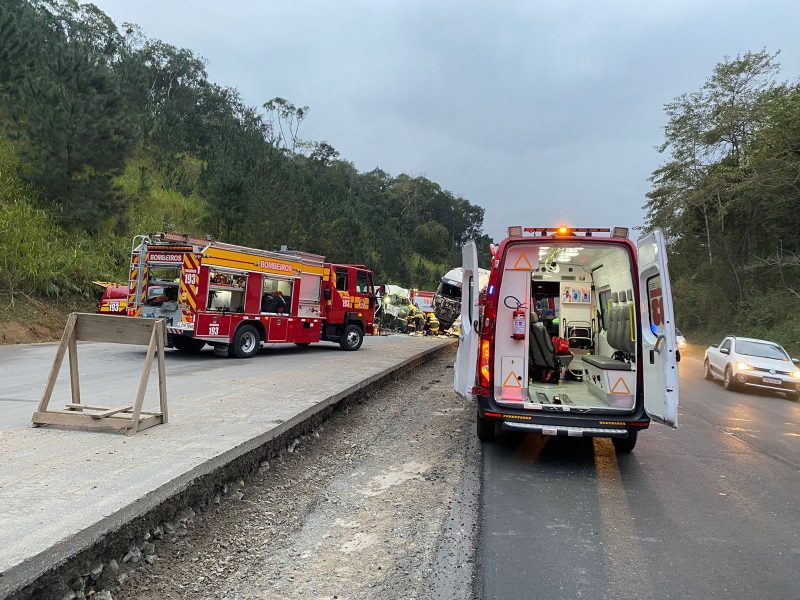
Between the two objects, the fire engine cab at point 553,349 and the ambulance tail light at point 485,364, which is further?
the ambulance tail light at point 485,364

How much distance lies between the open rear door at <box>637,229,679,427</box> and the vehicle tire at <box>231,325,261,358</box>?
9774mm

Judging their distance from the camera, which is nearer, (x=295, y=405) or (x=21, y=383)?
(x=295, y=405)

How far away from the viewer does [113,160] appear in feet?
63.6

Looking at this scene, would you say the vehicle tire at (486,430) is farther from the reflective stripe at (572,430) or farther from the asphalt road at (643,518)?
the reflective stripe at (572,430)

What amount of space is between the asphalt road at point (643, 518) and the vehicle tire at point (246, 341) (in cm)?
820

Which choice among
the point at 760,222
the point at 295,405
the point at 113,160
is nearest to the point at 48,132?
the point at 113,160

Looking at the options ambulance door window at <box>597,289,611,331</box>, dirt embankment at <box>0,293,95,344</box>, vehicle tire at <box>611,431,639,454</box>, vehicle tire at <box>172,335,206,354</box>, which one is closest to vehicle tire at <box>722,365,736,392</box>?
ambulance door window at <box>597,289,611,331</box>

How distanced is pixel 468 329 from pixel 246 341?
28.5 ft

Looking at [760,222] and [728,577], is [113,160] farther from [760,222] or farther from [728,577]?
[760,222]

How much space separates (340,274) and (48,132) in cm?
1052

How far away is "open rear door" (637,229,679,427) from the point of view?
546cm

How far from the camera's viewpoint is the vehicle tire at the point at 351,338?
17250mm

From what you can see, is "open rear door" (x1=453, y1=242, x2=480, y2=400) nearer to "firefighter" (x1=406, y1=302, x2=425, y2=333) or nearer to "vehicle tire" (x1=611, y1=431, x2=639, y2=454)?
"vehicle tire" (x1=611, y1=431, x2=639, y2=454)

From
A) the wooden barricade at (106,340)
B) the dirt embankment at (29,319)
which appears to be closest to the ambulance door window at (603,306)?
the wooden barricade at (106,340)
